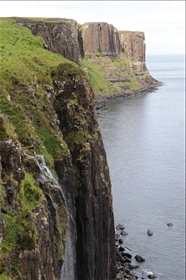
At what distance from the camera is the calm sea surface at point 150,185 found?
6378 cm

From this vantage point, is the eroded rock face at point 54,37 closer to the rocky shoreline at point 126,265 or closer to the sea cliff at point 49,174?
the sea cliff at point 49,174

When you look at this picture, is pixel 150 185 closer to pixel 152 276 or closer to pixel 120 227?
pixel 120 227

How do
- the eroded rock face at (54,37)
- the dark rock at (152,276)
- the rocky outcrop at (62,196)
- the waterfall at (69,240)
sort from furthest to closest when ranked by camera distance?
the eroded rock face at (54,37) < the dark rock at (152,276) < the waterfall at (69,240) < the rocky outcrop at (62,196)

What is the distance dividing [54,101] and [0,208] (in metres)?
21.8

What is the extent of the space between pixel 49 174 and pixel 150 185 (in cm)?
5491

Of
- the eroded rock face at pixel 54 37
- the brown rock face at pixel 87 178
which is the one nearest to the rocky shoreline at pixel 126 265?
the brown rock face at pixel 87 178

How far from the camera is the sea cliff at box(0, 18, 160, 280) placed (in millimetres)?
27625

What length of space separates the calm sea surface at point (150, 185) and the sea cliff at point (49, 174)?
517 inches

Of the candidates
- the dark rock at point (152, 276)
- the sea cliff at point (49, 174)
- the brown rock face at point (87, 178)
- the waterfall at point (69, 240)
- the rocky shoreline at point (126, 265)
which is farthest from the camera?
the dark rock at point (152, 276)

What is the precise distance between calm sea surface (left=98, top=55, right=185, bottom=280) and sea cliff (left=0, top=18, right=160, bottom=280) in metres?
13.1

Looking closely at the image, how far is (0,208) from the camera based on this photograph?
2586 cm

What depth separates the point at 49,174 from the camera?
116 ft

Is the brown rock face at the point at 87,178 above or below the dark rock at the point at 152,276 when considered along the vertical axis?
above

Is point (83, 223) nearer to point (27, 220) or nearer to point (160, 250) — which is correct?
point (27, 220)
